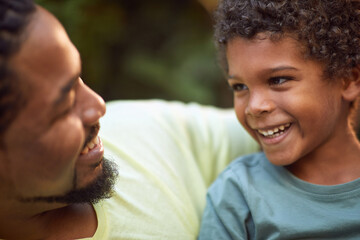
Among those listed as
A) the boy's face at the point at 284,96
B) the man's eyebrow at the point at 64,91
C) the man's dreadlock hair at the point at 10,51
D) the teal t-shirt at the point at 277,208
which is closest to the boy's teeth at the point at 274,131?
the boy's face at the point at 284,96

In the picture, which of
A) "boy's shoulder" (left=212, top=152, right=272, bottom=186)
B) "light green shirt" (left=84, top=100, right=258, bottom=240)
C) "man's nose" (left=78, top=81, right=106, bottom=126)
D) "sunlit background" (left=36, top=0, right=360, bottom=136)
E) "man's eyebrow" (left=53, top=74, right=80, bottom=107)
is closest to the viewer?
"man's eyebrow" (left=53, top=74, right=80, bottom=107)

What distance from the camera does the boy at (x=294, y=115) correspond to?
6.26ft

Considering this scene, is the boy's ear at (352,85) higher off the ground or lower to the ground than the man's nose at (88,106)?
higher

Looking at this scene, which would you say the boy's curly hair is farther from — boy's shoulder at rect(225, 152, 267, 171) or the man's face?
the man's face

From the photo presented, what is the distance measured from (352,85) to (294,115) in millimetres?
381

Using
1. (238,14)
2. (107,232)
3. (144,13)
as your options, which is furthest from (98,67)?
(107,232)

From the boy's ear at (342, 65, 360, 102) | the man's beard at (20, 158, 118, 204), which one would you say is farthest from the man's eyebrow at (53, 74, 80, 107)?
the boy's ear at (342, 65, 360, 102)

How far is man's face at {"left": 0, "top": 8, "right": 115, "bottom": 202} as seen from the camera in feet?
4.50

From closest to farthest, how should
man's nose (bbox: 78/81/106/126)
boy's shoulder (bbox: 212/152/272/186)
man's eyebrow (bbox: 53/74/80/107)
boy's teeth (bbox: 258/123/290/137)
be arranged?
man's eyebrow (bbox: 53/74/80/107)
man's nose (bbox: 78/81/106/126)
boy's teeth (bbox: 258/123/290/137)
boy's shoulder (bbox: 212/152/272/186)

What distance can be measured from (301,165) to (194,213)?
592 millimetres

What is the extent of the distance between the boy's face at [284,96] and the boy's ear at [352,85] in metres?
0.04

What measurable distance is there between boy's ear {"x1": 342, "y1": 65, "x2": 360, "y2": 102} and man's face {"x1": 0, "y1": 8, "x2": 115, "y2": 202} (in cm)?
121

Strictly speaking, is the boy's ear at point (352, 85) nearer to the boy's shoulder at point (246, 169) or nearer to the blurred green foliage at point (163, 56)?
the boy's shoulder at point (246, 169)

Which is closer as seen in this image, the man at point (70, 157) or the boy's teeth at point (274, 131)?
the man at point (70, 157)
